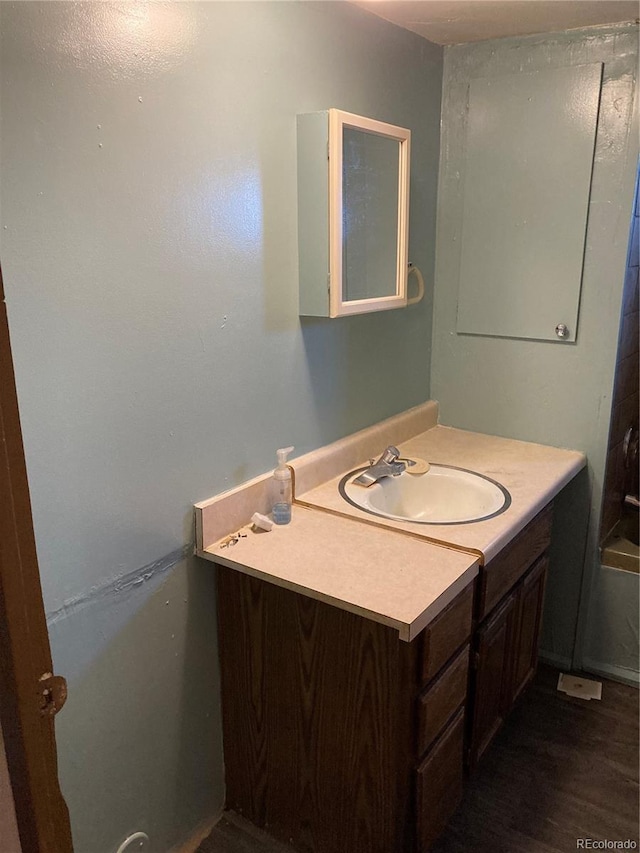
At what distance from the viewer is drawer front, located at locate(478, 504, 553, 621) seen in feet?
5.35

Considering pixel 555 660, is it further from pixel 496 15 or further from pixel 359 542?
pixel 496 15

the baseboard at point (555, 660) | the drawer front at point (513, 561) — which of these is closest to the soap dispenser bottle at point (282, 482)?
the drawer front at point (513, 561)

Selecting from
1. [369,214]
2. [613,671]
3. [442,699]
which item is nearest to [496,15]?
[369,214]

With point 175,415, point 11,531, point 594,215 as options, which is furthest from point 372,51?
point 11,531

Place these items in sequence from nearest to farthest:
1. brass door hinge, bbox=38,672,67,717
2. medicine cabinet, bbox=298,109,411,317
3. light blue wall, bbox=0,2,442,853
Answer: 1. brass door hinge, bbox=38,672,67,717
2. light blue wall, bbox=0,2,442,853
3. medicine cabinet, bbox=298,109,411,317

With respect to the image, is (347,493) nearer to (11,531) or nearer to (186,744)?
(186,744)

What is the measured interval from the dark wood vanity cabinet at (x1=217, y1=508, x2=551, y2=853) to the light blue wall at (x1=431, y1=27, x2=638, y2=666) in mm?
577

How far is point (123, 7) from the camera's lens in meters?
1.19

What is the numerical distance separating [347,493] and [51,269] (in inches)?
37.8

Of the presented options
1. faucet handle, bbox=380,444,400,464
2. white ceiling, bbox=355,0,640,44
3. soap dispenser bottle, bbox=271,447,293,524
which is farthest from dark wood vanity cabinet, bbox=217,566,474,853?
white ceiling, bbox=355,0,640,44

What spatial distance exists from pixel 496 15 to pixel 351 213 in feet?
2.28

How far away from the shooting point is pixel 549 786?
1879mm

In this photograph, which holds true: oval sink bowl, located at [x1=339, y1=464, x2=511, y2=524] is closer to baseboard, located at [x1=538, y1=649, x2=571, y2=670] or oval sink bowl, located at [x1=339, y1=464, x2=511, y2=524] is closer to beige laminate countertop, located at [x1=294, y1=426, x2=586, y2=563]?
beige laminate countertop, located at [x1=294, y1=426, x2=586, y2=563]

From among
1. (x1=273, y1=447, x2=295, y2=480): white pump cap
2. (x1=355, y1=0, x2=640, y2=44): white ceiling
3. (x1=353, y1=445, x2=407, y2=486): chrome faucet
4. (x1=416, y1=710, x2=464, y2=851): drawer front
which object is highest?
(x1=355, y1=0, x2=640, y2=44): white ceiling
